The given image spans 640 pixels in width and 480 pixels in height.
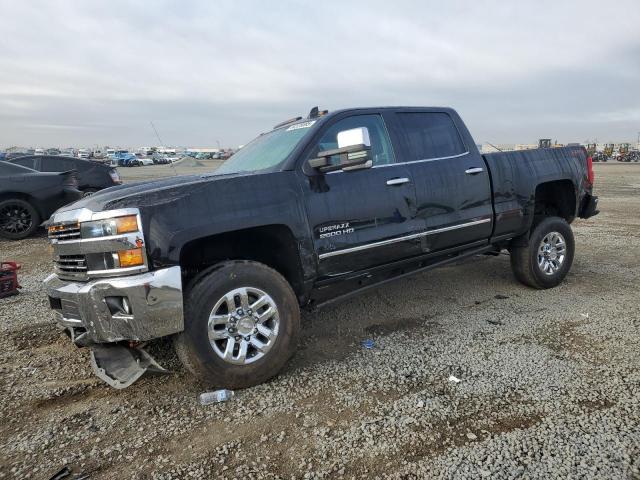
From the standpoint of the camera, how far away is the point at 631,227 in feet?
30.0

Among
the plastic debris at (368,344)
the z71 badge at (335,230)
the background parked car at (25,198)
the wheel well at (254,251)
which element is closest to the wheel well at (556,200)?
the plastic debris at (368,344)

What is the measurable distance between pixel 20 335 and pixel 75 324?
1758mm

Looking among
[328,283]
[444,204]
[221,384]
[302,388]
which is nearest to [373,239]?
[328,283]

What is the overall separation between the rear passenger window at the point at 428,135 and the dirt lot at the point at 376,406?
5.22 feet

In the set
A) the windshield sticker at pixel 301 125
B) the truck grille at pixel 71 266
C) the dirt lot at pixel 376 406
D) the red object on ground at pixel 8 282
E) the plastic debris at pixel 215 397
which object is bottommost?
the dirt lot at pixel 376 406

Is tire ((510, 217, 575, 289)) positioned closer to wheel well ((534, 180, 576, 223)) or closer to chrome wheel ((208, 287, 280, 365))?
wheel well ((534, 180, 576, 223))

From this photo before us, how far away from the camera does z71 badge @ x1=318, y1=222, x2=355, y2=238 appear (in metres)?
3.39

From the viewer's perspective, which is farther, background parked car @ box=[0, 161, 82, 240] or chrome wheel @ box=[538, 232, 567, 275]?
background parked car @ box=[0, 161, 82, 240]

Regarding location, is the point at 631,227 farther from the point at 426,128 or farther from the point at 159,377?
the point at 159,377

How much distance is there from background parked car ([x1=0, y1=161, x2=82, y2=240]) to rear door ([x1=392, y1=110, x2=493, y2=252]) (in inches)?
304

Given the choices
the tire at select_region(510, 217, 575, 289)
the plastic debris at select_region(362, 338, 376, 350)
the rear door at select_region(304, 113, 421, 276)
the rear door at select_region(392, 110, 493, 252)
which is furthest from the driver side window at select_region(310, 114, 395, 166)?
the tire at select_region(510, 217, 575, 289)

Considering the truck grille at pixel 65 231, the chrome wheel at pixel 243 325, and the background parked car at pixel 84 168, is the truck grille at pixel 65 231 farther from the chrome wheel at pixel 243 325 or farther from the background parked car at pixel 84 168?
the background parked car at pixel 84 168

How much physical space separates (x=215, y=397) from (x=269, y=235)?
1.17 meters

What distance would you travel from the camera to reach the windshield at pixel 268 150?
366cm
